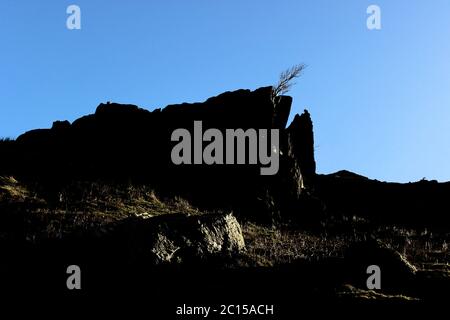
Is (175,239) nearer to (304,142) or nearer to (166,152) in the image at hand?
(166,152)

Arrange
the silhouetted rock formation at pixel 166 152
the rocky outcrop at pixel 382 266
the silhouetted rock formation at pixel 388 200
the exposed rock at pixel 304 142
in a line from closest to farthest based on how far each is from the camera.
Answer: the rocky outcrop at pixel 382 266, the silhouetted rock formation at pixel 166 152, the silhouetted rock formation at pixel 388 200, the exposed rock at pixel 304 142

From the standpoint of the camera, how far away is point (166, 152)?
35.8 metres

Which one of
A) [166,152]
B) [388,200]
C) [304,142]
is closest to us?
[166,152]

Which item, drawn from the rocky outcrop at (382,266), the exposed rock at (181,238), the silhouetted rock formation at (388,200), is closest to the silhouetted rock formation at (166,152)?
the silhouetted rock formation at (388,200)

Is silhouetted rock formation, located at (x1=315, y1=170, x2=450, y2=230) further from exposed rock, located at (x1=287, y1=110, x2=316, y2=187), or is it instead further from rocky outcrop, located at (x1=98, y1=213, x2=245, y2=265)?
rocky outcrop, located at (x1=98, y1=213, x2=245, y2=265)

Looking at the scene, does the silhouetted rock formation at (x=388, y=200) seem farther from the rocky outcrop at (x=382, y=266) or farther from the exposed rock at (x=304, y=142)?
the rocky outcrop at (x=382, y=266)

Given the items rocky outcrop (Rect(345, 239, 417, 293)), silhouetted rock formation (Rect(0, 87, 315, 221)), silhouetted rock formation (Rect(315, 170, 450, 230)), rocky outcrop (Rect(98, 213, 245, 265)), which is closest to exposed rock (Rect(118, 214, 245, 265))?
rocky outcrop (Rect(98, 213, 245, 265))

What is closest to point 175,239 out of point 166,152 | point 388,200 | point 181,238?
point 181,238

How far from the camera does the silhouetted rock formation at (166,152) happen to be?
111 ft

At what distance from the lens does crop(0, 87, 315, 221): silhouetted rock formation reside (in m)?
34.0

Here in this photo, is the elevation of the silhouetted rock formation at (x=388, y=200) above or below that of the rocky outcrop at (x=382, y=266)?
above

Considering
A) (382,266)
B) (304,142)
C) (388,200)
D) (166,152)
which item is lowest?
(382,266)
